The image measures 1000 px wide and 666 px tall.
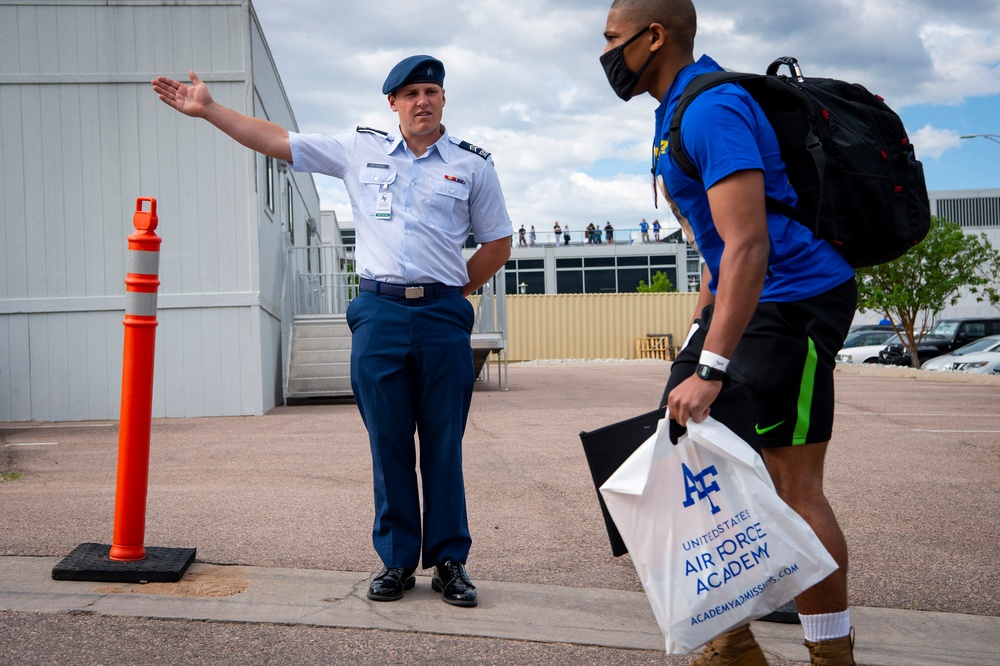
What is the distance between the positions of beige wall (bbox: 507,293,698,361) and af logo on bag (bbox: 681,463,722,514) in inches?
1525

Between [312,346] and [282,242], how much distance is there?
1.86m

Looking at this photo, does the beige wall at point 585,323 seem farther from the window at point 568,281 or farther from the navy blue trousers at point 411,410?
the navy blue trousers at point 411,410

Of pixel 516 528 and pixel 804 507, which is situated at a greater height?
pixel 804 507

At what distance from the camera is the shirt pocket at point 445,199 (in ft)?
11.9

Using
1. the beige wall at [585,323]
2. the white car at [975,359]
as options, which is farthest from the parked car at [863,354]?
the beige wall at [585,323]

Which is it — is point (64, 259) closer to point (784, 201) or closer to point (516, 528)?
point (516, 528)

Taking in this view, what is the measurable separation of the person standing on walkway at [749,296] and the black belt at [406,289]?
120cm

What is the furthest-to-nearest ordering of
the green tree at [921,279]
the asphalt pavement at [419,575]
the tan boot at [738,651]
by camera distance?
1. the green tree at [921,279]
2. the asphalt pavement at [419,575]
3. the tan boot at [738,651]

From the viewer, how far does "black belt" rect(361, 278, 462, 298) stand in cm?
355

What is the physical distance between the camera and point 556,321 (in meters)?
41.3

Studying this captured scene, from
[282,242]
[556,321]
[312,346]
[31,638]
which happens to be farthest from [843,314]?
[556,321]

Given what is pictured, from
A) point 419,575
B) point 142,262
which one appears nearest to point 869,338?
point 419,575

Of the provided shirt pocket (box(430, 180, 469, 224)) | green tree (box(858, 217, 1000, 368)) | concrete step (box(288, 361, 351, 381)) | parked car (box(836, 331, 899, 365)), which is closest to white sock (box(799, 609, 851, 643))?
shirt pocket (box(430, 180, 469, 224))

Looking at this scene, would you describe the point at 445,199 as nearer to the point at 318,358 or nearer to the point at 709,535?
the point at 709,535
